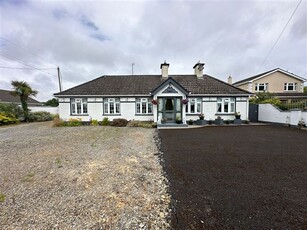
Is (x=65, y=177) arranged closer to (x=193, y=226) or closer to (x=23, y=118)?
(x=193, y=226)

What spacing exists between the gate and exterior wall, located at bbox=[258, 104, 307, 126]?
1.16 feet

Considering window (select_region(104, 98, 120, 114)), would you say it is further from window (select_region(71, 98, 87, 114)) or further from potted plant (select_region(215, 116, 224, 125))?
potted plant (select_region(215, 116, 224, 125))

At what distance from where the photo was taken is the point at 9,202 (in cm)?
284

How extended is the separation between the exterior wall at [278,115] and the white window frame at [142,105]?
11.6 meters

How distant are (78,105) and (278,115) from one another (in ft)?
61.7

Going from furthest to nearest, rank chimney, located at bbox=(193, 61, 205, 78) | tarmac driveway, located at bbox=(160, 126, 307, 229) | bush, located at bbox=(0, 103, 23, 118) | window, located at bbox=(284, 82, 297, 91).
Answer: window, located at bbox=(284, 82, 297, 91)
chimney, located at bbox=(193, 61, 205, 78)
bush, located at bbox=(0, 103, 23, 118)
tarmac driveway, located at bbox=(160, 126, 307, 229)

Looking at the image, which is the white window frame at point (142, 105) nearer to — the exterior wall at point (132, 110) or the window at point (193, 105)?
the exterior wall at point (132, 110)

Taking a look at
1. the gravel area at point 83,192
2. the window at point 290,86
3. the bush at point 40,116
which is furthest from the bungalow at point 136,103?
the window at point 290,86

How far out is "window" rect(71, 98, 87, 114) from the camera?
14.8 m

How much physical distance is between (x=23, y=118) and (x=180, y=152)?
65.4 feet

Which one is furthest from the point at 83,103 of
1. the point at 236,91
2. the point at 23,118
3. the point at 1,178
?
the point at 236,91

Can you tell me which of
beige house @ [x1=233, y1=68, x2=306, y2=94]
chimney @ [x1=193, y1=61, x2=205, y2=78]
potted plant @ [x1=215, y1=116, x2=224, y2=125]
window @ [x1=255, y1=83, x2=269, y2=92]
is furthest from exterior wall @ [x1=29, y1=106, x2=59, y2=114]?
window @ [x1=255, y1=83, x2=269, y2=92]

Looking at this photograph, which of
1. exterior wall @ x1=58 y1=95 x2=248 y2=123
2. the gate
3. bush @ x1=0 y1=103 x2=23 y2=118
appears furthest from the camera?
the gate

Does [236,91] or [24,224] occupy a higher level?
[236,91]
